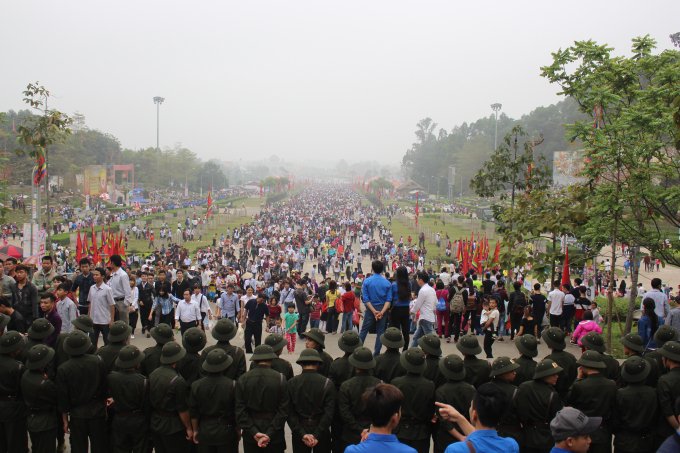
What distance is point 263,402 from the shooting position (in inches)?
159

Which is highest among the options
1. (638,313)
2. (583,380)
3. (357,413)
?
(583,380)

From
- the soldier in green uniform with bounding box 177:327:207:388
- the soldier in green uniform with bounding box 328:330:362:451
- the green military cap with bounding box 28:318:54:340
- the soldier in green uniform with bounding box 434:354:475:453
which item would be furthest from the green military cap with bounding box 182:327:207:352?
the soldier in green uniform with bounding box 434:354:475:453

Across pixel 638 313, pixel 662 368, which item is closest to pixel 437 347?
pixel 662 368

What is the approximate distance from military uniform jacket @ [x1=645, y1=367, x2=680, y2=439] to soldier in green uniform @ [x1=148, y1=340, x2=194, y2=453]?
13.3 ft

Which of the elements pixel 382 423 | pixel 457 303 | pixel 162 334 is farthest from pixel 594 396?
pixel 457 303

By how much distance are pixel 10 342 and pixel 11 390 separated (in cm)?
44

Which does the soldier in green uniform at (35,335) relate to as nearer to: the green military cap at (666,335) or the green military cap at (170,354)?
the green military cap at (170,354)

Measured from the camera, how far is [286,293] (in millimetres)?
9984

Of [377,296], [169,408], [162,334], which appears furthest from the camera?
[377,296]

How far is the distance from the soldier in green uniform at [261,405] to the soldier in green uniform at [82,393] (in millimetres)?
1468

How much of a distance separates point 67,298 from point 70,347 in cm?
275

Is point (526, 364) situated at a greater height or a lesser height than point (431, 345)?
lesser

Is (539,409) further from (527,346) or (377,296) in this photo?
(377,296)

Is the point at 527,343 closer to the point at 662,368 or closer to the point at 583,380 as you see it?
the point at 583,380
